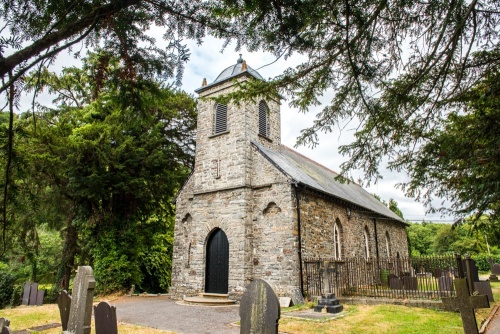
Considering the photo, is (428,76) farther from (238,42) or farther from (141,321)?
(141,321)

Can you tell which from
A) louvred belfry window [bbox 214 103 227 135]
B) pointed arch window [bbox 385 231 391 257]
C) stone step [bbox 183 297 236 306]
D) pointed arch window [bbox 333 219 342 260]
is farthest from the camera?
pointed arch window [bbox 385 231 391 257]

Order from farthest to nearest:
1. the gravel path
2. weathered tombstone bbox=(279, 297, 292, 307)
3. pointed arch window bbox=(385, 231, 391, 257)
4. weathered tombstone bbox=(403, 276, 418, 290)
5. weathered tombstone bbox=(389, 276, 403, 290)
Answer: pointed arch window bbox=(385, 231, 391, 257), weathered tombstone bbox=(389, 276, 403, 290), weathered tombstone bbox=(403, 276, 418, 290), weathered tombstone bbox=(279, 297, 292, 307), the gravel path

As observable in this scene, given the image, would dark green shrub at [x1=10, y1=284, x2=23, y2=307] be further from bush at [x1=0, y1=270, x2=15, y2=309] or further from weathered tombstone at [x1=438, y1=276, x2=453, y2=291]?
weathered tombstone at [x1=438, y1=276, x2=453, y2=291]

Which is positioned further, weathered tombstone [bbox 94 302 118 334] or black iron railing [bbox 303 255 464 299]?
black iron railing [bbox 303 255 464 299]

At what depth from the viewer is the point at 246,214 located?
13.8m

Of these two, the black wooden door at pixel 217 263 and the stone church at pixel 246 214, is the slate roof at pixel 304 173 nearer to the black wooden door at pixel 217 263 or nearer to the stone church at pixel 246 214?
the stone church at pixel 246 214

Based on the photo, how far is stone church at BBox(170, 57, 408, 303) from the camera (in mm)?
13133

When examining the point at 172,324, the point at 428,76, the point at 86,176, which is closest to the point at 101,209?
the point at 86,176

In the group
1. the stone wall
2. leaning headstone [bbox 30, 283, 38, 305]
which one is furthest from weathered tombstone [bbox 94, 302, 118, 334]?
leaning headstone [bbox 30, 283, 38, 305]

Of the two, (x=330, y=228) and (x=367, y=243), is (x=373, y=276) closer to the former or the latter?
(x=330, y=228)

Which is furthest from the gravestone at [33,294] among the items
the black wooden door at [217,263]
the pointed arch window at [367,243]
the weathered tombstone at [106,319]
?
the pointed arch window at [367,243]

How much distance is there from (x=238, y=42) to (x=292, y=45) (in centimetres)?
75

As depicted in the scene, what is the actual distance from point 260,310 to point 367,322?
5541 millimetres

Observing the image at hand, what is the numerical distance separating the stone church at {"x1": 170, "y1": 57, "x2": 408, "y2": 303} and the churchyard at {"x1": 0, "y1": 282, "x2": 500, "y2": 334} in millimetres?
2847
